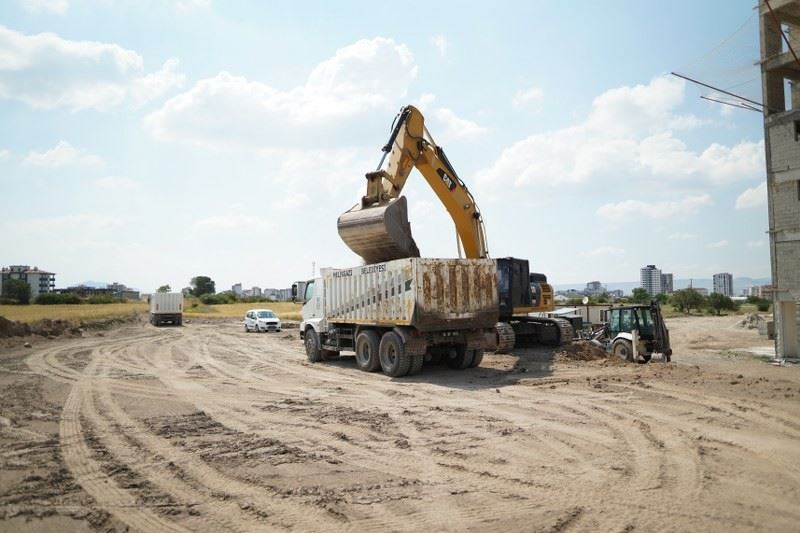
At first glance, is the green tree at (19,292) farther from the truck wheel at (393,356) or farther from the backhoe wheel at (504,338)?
the truck wheel at (393,356)

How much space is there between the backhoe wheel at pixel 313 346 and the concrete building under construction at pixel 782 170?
647 inches

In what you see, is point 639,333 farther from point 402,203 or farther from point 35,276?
point 35,276

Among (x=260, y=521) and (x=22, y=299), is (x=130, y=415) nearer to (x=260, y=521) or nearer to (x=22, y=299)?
(x=260, y=521)

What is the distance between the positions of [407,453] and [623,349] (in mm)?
12567

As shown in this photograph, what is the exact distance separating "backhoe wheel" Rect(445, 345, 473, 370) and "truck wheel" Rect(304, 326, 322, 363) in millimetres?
4824

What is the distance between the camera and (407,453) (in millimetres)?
7707

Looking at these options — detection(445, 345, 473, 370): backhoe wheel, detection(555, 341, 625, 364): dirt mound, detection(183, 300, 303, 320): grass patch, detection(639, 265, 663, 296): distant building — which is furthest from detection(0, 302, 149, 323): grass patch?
detection(639, 265, 663, 296): distant building

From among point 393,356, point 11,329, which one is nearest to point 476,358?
point 393,356

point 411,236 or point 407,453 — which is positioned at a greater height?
point 411,236

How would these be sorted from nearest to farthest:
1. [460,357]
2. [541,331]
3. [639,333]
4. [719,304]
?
[460,357]
[639,333]
[541,331]
[719,304]

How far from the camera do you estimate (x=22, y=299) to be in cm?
9606

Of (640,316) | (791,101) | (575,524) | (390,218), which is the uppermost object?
(791,101)

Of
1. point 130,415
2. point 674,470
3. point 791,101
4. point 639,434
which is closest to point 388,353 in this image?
point 130,415

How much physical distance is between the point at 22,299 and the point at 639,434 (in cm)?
10966
